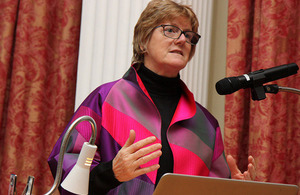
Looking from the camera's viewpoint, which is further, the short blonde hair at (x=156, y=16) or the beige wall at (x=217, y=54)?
the beige wall at (x=217, y=54)

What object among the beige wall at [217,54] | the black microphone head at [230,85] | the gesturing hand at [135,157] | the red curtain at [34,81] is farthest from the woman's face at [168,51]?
the beige wall at [217,54]

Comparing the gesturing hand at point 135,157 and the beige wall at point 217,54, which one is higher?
the beige wall at point 217,54

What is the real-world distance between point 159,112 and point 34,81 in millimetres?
969

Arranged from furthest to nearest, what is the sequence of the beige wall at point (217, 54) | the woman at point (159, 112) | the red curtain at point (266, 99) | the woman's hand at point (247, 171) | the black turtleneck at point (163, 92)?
1. the beige wall at point (217, 54)
2. the red curtain at point (266, 99)
3. the black turtleneck at point (163, 92)
4. the woman at point (159, 112)
5. the woman's hand at point (247, 171)

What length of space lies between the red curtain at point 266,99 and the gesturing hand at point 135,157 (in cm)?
139

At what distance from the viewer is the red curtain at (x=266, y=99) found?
2590mm

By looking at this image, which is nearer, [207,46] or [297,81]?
[297,81]

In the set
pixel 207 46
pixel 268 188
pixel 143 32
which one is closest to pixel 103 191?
pixel 268 188

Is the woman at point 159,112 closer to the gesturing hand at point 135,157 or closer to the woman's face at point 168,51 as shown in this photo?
the woman's face at point 168,51

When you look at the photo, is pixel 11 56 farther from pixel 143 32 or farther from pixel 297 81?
pixel 297 81

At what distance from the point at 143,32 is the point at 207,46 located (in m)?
0.93

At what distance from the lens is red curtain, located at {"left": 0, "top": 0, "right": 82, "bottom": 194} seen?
2.46m

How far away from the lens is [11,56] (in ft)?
8.36

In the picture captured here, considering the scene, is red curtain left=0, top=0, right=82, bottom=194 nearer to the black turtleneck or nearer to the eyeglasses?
the black turtleneck
